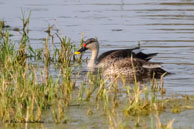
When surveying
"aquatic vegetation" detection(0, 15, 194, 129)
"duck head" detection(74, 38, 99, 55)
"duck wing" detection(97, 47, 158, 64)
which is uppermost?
"duck head" detection(74, 38, 99, 55)

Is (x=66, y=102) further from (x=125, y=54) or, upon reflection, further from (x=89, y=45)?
(x=89, y=45)

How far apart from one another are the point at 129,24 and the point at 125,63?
4.85 meters

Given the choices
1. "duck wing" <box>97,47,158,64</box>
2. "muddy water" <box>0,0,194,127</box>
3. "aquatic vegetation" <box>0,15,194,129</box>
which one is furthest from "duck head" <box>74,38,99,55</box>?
"aquatic vegetation" <box>0,15,194,129</box>

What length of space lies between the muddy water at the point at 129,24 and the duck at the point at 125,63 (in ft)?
1.25

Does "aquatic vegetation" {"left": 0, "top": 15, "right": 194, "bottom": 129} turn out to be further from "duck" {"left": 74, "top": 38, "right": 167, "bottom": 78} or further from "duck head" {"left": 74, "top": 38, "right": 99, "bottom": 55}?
"duck head" {"left": 74, "top": 38, "right": 99, "bottom": 55}

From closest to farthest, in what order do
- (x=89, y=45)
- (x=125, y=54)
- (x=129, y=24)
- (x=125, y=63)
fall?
(x=125, y=63)
(x=125, y=54)
(x=89, y=45)
(x=129, y=24)

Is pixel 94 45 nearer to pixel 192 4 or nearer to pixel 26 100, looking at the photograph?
pixel 26 100

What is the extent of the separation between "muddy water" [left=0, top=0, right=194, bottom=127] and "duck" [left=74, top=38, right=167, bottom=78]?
1.25 feet

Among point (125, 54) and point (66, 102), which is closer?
point (66, 102)

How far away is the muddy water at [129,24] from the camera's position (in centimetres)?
1173

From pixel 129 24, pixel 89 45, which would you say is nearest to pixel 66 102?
pixel 89 45

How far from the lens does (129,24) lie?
613 inches

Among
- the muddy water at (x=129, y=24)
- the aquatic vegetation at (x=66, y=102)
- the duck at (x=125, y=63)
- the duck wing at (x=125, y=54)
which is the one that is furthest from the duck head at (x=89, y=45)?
the aquatic vegetation at (x=66, y=102)

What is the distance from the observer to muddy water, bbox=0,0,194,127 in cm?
1173
